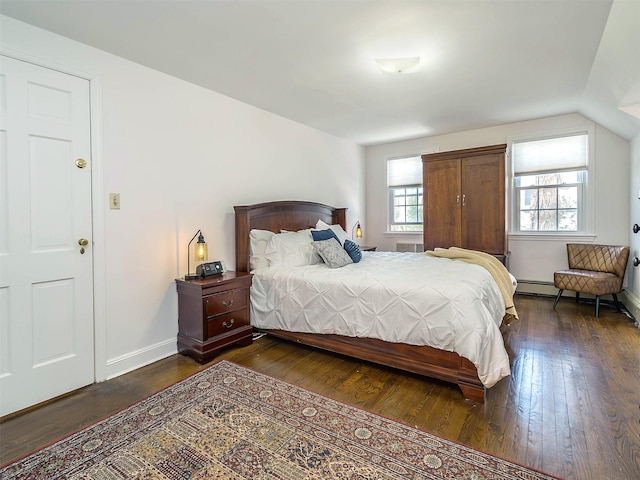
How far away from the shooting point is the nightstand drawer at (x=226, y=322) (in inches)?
108

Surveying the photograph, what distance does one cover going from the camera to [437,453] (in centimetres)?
159

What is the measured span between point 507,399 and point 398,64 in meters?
2.54

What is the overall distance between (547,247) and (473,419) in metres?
3.69

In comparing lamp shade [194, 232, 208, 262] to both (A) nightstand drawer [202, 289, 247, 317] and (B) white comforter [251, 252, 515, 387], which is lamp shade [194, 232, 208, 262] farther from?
(B) white comforter [251, 252, 515, 387]

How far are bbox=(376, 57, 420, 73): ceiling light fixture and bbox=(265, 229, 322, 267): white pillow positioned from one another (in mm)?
1823

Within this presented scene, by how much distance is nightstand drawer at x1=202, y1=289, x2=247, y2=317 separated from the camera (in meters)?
2.71

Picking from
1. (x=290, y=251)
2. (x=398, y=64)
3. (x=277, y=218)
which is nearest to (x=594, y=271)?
(x=398, y=64)

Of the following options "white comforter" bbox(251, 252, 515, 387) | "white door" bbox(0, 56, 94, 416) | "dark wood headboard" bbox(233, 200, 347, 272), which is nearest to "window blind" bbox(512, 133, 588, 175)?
"white comforter" bbox(251, 252, 515, 387)

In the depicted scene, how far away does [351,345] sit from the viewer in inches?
105

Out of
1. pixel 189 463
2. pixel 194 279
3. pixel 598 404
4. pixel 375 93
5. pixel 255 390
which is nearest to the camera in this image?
pixel 189 463

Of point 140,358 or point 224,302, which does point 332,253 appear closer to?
point 224,302

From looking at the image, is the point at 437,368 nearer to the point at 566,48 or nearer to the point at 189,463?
the point at 189,463

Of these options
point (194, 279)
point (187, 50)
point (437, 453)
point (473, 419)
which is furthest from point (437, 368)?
point (187, 50)

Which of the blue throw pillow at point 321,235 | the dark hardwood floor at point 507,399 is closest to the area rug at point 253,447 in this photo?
the dark hardwood floor at point 507,399
